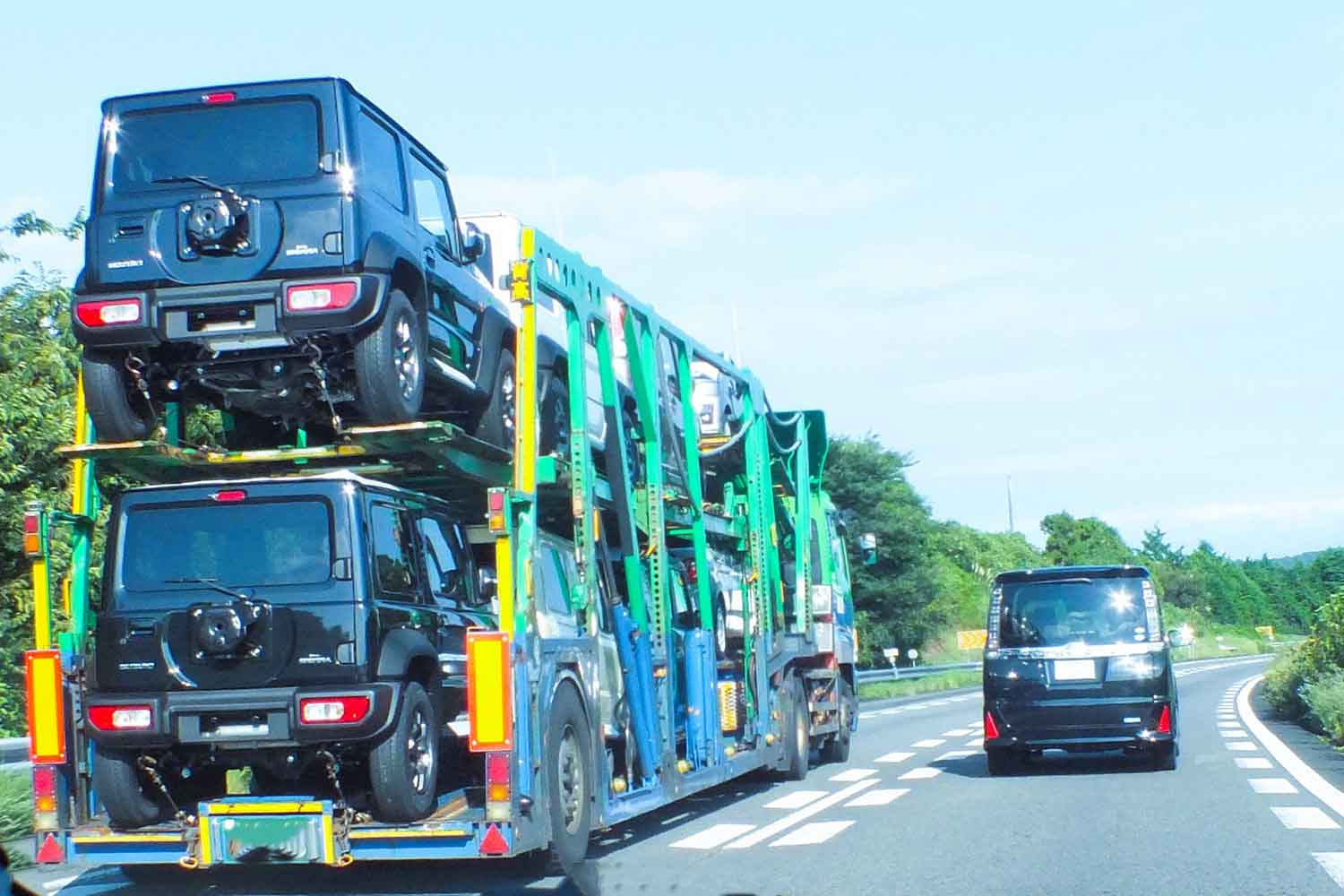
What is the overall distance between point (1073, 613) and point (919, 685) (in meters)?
29.9

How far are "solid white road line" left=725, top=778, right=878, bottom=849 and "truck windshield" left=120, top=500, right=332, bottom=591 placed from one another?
383 cm

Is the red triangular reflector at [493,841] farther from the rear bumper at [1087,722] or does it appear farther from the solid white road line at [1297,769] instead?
the rear bumper at [1087,722]

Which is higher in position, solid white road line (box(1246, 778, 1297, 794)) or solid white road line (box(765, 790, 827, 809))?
solid white road line (box(765, 790, 827, 809))

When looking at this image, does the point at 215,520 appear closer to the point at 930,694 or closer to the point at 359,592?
the point at 359,592

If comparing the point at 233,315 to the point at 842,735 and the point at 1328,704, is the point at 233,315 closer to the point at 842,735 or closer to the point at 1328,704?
the point at 842,735

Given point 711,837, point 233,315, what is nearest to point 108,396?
point 233,315

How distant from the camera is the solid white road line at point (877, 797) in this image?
14836 millimetres

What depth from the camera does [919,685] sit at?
4691 centimetres

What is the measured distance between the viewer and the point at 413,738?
30.9 feet

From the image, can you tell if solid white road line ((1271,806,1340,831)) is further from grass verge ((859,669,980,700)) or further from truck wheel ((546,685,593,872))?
grass verge ((859,669,980,700))

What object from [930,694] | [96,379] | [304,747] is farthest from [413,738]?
[930,694]

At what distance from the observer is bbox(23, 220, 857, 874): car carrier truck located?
9109 millimetres

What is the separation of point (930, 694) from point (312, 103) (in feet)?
120

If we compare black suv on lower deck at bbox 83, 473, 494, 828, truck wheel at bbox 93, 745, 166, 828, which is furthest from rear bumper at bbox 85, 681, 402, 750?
truck wheel at bbox 93, 745, 166, 828
